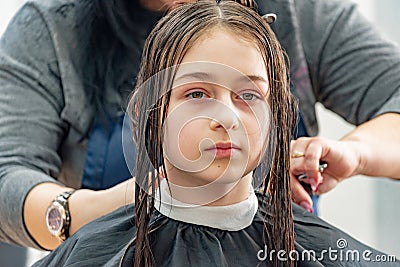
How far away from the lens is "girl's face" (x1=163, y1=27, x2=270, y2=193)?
21.4 inches

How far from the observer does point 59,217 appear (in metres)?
0.77

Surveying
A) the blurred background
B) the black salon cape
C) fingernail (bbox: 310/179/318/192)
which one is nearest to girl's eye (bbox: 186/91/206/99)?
the black salon cape

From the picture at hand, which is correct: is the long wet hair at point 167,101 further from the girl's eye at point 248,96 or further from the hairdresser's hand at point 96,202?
the hairdresser's hand at point 96,202

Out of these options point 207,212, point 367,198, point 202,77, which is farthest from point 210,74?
point 367,198

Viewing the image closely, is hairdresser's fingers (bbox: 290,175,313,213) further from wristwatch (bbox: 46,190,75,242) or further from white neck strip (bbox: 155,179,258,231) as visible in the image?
wristwatch (bbox: 46,190,75,242)

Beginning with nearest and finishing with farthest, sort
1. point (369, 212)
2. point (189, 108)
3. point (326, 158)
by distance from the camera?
point (189, 108)
point (326, 158)
point (369, 212)

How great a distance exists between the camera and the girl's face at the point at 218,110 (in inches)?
21.4

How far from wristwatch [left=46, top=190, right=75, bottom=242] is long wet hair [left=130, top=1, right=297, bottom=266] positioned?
0.64 ft

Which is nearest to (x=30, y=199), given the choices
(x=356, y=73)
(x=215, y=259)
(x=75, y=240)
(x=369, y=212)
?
(x=75, y=240)

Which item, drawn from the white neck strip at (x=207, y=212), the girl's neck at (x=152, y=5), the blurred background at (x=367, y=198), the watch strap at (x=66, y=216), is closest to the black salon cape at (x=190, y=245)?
the white neck strip at (x=207, y=212)

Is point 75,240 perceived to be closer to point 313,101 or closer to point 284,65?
point 284,65

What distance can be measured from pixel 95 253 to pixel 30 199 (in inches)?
8.6

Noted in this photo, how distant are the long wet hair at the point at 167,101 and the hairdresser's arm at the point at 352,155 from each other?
126 millimetres

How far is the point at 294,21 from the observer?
863 millimetres
